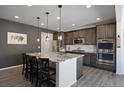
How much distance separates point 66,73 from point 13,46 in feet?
13.1

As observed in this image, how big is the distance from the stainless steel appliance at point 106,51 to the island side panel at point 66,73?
8.65 feet

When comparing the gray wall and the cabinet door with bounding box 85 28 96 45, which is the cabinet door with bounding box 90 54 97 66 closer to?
the cabinet door with bounding box 85 28 96 45

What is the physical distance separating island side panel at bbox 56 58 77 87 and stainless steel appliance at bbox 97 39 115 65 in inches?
104

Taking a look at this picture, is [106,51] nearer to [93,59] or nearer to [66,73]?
[93,59]

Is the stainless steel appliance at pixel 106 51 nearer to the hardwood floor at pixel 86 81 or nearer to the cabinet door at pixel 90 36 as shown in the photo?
the cabinet door at pixel 90 36

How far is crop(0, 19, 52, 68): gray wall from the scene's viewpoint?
589 cm

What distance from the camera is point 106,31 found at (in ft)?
20.5

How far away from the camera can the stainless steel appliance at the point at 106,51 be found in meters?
6.00

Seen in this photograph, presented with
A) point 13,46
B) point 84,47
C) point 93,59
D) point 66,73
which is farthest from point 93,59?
point 13,46

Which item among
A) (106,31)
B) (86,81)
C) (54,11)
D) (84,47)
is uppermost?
(54,11)

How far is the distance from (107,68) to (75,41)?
2943 mm

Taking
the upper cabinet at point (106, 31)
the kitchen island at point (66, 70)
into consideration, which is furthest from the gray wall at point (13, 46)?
the upper cabinet at point (106, 31)
